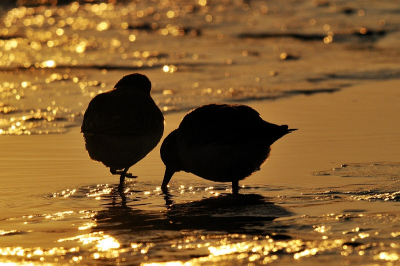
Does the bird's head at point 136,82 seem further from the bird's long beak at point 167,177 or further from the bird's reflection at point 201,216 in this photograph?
the bird's reflection at point 201,216

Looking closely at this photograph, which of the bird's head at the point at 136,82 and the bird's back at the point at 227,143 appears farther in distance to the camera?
the bird's head at the point at 136,82

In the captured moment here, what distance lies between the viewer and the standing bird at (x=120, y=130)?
7098 mm

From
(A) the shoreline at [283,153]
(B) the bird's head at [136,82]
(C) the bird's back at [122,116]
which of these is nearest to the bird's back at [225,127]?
(C) the bird's back at [122,116]

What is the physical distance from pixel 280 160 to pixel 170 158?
1393 mm

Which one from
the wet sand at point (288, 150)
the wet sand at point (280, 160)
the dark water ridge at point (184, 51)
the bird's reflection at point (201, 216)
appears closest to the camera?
the bird's reflection at point (201, 216)

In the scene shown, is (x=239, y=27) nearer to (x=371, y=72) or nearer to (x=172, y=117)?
(x=371, y=72)

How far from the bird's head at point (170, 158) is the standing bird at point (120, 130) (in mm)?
303

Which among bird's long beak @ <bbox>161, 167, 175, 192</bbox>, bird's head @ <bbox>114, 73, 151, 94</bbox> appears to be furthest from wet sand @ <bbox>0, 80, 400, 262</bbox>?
bird's head @ <bbox>114, 73, 151, 94</bbox>

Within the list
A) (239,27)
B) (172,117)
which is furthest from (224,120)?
(239,27)

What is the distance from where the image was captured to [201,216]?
19.5 ft

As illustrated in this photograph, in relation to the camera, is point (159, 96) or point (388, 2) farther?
point (388, 2)

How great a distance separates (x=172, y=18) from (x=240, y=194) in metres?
14.0

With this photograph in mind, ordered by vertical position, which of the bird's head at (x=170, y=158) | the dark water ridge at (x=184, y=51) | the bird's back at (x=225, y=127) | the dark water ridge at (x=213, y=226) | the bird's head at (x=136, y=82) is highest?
the dark water ridge at (x=184, y=51)

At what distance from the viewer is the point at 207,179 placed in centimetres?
700
